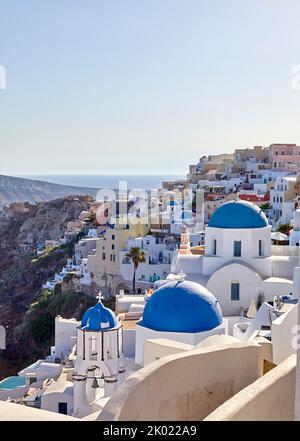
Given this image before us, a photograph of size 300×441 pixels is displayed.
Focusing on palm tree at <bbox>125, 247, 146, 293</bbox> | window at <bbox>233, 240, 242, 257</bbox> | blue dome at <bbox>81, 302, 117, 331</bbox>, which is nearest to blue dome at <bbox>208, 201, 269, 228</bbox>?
window at <bbox>233, 240, 242, 257</bbox>

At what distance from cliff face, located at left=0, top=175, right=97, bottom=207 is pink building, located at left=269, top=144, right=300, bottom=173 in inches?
998

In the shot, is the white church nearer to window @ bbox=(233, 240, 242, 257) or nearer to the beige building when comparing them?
window @ bbox=(233, 240, 242, 257)

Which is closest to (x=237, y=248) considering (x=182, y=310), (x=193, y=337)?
(x=182, y=310)

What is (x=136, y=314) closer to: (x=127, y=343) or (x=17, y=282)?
(x=127, y=343)

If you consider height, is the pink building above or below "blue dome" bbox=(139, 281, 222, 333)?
above

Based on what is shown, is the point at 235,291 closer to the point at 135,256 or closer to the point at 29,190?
the point at 135,256

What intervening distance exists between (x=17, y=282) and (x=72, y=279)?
15.3m

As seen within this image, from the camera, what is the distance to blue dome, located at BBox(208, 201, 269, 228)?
1747 cm

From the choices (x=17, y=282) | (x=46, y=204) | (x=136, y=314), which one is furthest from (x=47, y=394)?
(x=46, y=204)

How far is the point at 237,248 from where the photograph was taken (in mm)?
17375

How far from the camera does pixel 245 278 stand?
16.6 m

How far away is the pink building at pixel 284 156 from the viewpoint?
46384mm

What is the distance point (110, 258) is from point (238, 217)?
1609 centimetres

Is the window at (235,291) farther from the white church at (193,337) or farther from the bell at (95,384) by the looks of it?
the bell at (95,384)
